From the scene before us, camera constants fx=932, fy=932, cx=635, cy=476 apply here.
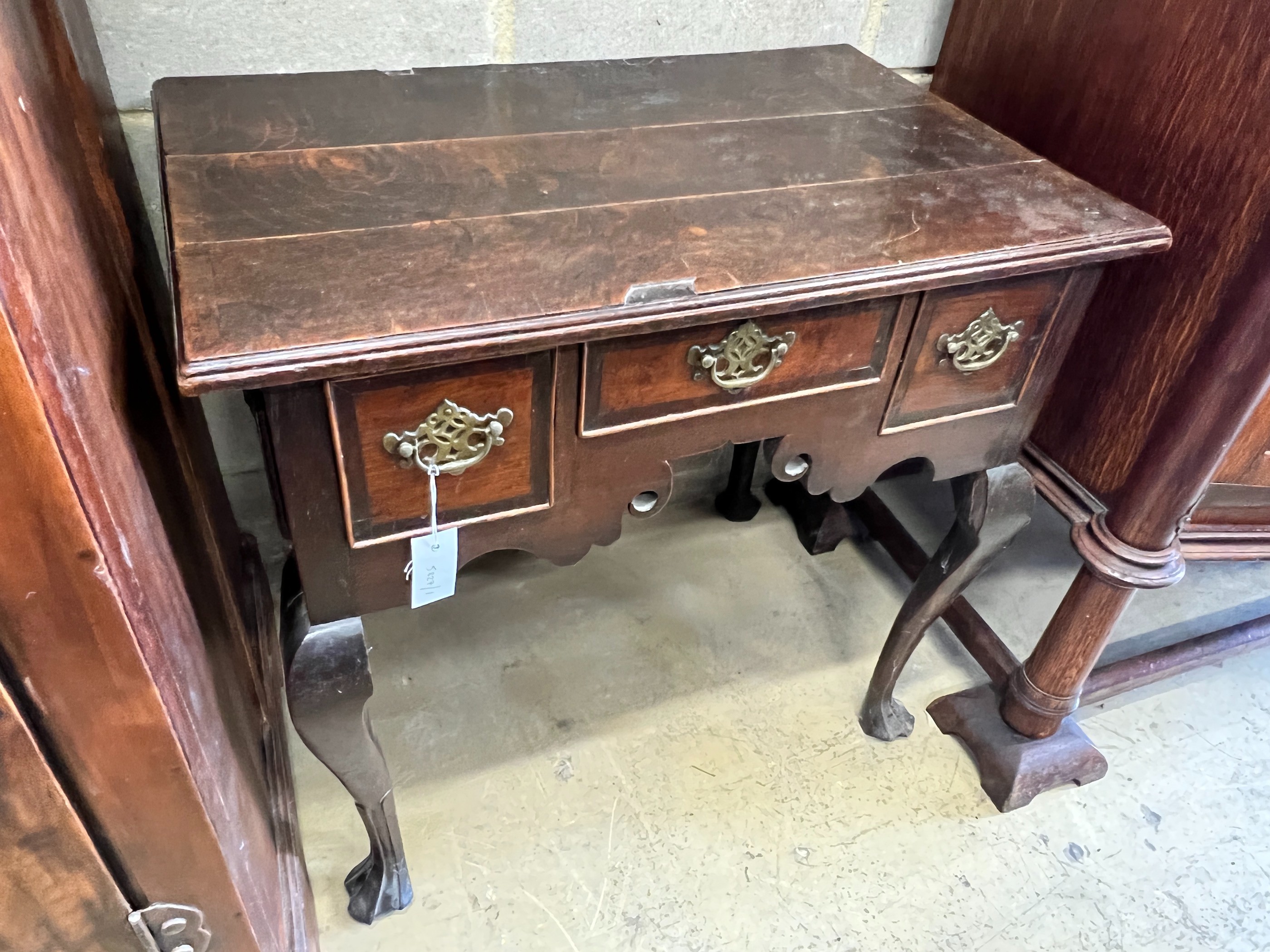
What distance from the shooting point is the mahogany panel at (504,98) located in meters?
0.84

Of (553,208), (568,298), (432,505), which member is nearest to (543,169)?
(553,208)

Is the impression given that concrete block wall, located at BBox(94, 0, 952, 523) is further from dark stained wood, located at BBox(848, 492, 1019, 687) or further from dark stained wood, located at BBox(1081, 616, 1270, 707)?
dark stained wood, located at BBox(1081, 616, 1270, 707)

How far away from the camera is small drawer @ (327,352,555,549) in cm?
65

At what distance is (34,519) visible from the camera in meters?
0.49

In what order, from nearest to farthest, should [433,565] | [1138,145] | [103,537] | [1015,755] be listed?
1. [103,537]
2. [433,565]
3. [1138,145]
4. [1015,755]

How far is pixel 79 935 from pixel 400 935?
444 mm

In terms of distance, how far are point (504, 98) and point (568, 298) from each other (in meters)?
0.40

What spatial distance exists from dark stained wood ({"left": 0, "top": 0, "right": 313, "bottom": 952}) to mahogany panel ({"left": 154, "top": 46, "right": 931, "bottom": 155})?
0.11 meters

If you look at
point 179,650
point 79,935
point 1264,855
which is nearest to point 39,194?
point 179,650

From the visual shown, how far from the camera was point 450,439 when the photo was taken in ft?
2.24

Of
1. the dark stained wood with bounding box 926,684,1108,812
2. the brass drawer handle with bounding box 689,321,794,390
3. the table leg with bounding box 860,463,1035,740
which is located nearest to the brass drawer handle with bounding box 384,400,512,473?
the brass drawer handle with bounding box 689,321,794,390

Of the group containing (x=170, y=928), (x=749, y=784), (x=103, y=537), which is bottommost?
(x=749, y=784)

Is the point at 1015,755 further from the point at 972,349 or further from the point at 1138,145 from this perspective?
the point at 1138,145

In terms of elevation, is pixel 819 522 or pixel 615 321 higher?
pixel 615 321
